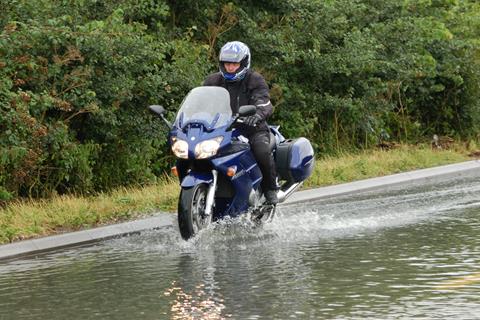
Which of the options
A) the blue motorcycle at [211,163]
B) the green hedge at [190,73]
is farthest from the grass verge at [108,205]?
the blue motorcycle at [211,163]

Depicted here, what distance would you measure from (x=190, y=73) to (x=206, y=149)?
Answer: 6.15 meters

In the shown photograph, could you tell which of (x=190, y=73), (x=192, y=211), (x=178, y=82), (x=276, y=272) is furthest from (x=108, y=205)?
(x=276, y=272)

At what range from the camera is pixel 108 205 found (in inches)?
637

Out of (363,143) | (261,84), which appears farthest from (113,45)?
(363,143)

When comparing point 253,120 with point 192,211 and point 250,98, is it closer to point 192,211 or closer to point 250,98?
point 250,98

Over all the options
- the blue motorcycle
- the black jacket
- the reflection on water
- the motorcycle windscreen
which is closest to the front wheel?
the blue motorcycle

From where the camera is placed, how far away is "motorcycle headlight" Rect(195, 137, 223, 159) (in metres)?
13.4

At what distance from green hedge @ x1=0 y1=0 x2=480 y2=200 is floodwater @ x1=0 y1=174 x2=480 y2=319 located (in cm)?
283

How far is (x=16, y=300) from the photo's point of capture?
10422 mm

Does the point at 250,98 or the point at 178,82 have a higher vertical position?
the point at 250,98

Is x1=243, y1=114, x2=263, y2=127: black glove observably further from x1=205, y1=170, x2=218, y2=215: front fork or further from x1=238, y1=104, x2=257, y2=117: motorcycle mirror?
x1=205, y1=170, x2=218, y2=215: front fork

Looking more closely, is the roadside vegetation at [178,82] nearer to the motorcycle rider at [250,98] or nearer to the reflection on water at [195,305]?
the motorcycle rider at [250,98]

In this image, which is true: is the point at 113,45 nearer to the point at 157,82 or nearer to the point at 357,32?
the point at 157,82

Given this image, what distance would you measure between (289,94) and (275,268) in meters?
11.8
